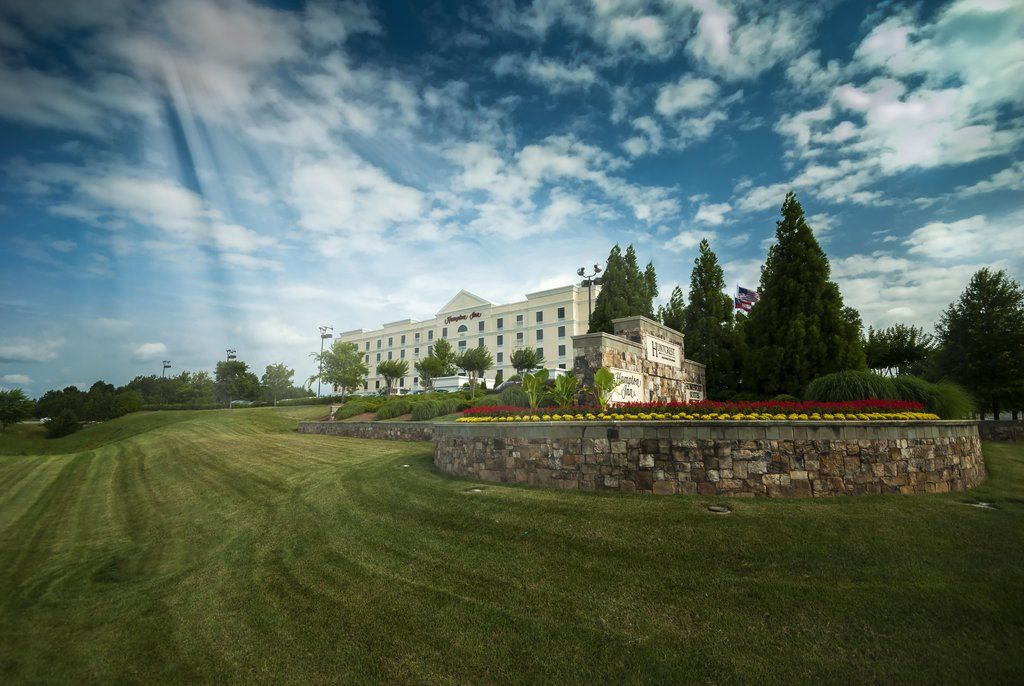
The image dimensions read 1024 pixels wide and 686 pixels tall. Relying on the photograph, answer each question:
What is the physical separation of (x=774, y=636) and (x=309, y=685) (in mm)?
4660

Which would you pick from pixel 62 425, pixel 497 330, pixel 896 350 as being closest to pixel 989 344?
pixel 896 350

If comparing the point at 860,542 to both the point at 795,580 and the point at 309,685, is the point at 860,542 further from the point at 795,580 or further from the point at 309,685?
the point at 309,685

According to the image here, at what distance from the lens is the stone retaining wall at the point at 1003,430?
17141 mm

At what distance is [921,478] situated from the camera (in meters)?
7.95

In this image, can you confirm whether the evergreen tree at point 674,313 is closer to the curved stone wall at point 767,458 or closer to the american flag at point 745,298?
the american flag at point 745,298

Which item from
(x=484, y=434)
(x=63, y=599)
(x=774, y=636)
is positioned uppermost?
(x=484, y=434)

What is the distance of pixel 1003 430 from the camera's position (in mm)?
17344

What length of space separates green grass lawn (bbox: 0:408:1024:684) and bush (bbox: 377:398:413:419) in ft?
50.7

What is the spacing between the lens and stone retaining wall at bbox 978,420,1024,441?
1714 centimetres

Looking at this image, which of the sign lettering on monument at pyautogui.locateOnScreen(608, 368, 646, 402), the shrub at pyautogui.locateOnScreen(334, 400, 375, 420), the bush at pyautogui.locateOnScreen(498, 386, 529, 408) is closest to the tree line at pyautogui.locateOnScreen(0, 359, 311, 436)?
the shrub at pyautogui.locateOnScreen(334, 400, 375, 420)

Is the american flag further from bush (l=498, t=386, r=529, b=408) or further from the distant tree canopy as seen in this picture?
bush (l=498, t=386, r=529, b=408)

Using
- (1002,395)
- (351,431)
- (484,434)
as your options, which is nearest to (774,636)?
(484,434)

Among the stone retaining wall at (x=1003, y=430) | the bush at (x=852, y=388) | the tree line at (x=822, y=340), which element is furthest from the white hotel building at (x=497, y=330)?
the bush at (x=852, y=388)

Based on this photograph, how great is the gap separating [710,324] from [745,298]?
6.43 m
